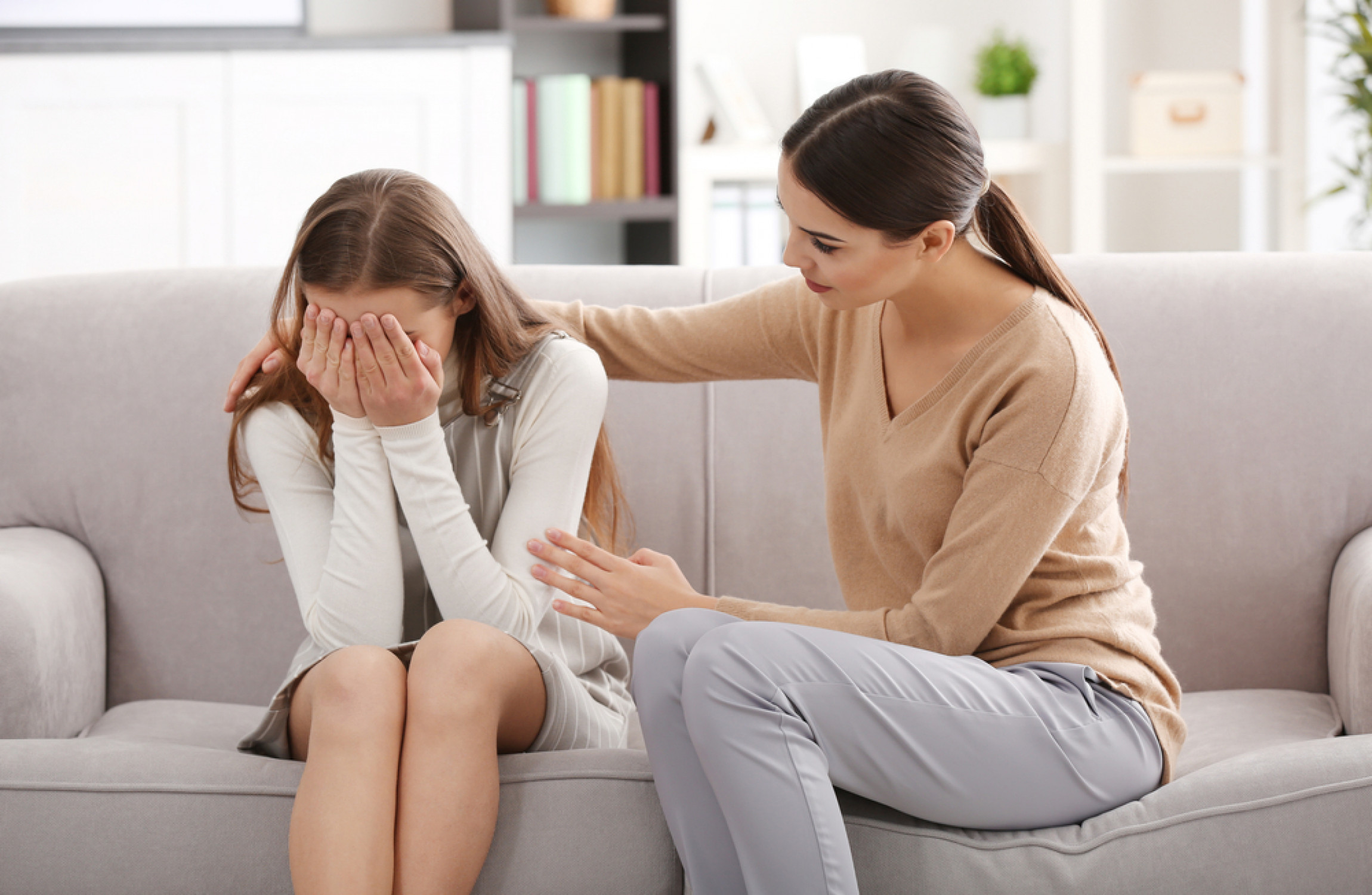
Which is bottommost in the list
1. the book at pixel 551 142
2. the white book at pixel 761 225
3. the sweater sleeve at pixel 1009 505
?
the sweater sleeve at pixel 1009 505

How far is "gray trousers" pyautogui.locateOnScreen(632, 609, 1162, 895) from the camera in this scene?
1.01 m

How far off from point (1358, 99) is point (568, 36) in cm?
183

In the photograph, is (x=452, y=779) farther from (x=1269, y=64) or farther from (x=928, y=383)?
(x=1269, y=64)

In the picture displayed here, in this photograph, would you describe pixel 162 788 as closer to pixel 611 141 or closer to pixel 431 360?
pixel 431 360

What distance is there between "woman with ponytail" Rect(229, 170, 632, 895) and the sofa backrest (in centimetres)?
28

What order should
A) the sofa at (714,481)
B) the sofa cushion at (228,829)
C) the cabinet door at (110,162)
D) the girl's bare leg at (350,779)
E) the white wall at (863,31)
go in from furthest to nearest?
the white wall at (863,31) < the cabinet door at (110,162) < the sofa at (714,481) < the sofa cushion at (228,829) < the girl's bare leg at (350,779)

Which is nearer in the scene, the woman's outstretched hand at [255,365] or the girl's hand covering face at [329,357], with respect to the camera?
the girl's hand covering face at [329,357]

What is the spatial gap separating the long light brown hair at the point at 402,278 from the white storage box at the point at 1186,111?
2052 millimetres

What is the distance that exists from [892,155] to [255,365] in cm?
75

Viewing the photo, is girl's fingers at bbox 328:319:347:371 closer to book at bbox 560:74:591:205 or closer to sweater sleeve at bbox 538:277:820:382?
sweater sleeve at bbox 538:277:820:382

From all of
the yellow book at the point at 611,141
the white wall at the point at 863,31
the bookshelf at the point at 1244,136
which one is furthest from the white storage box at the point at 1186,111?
the yellow book at the point at 611,141

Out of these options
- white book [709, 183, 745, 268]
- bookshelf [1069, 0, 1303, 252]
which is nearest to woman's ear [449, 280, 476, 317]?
white book [709, 183, 745, 268]

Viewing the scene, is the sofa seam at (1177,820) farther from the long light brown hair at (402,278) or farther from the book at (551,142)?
the book at (551,142)

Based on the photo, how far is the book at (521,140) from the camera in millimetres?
2789
